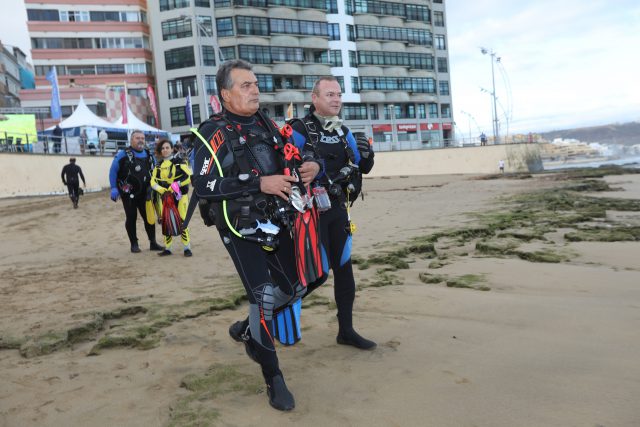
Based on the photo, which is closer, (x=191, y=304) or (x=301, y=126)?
(x=301, y=126)

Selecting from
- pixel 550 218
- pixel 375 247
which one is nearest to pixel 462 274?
pixel 375 247

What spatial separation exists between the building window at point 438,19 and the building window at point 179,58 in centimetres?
3226

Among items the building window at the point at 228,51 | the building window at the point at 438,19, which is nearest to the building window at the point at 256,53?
the building window at the point at 228,51

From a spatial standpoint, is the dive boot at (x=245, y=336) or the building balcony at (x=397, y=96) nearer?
the dive boot at (x=245, y=336)

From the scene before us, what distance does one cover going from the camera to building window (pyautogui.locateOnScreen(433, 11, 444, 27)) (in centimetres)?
6562

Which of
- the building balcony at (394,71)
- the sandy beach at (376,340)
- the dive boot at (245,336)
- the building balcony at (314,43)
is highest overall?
the building balcony at (314,43)

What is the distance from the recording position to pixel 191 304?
5074 millimetres

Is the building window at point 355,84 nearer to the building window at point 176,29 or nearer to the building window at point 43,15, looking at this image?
the building window at point 176,29

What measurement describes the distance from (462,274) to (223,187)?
143 inches

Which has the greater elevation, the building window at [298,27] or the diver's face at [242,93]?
the building window at [298,27]

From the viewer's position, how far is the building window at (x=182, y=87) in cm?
5106

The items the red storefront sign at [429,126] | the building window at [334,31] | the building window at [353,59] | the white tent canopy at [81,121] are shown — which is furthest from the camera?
the red storefront sign at [429,126]

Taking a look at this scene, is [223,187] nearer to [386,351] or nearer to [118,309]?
[386,351]

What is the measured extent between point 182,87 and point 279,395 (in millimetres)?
52443
